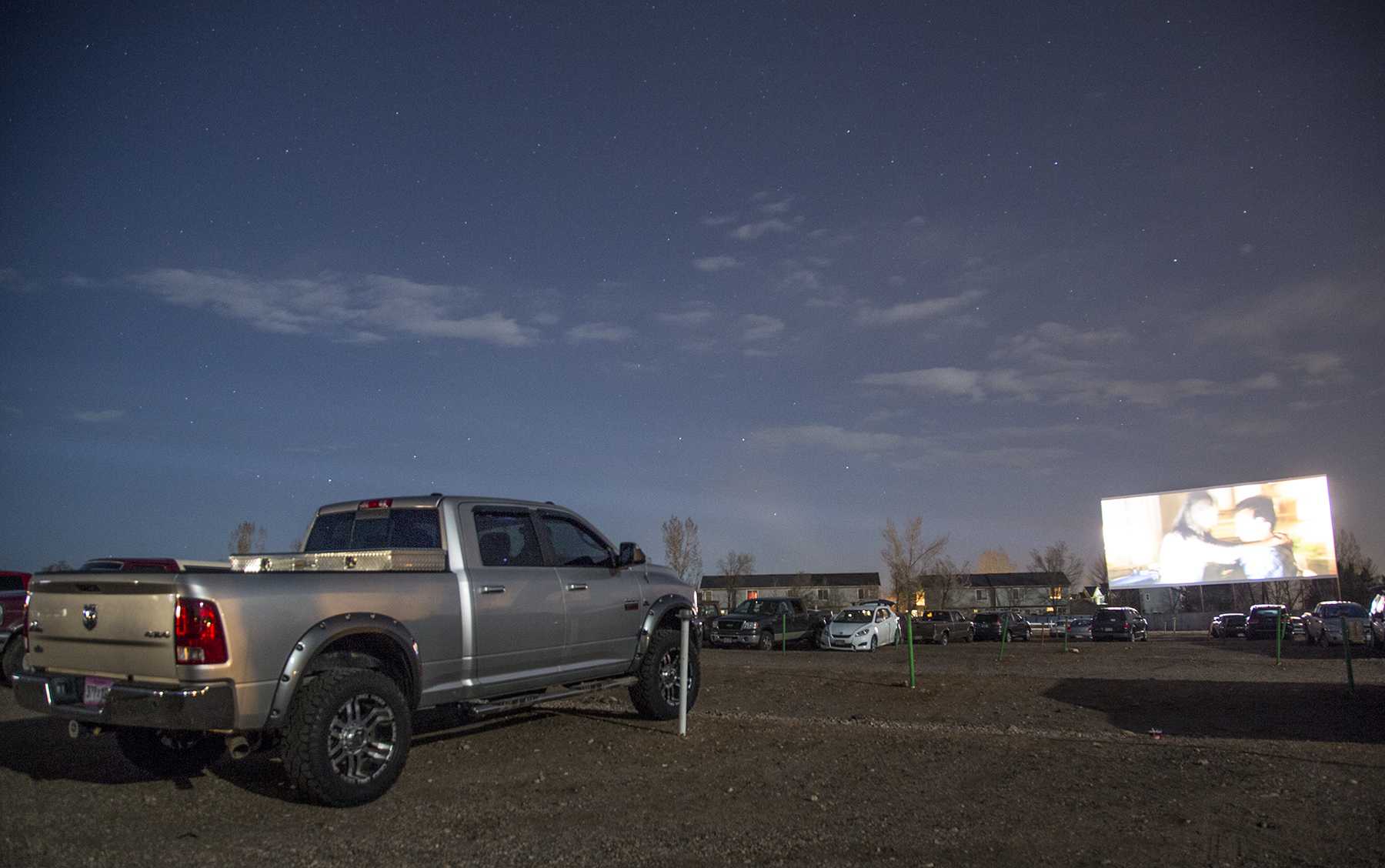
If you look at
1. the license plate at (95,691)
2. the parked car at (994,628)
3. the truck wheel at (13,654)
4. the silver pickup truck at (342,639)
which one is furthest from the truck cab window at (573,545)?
the parked car at (994,628)

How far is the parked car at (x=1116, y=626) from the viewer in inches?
1517

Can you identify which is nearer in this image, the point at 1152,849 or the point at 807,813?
the point at 1152,849

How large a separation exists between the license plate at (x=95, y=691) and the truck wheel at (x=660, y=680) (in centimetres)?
420

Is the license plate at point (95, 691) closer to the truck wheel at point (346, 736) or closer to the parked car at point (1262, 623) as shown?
the truck wheel at point (346, 736)

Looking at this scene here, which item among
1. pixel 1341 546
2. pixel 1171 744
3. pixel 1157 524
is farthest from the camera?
pixel 1341 546

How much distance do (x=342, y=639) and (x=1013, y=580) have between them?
→ 370 ft

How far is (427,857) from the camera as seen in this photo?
4.62 m

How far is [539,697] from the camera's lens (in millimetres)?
7055

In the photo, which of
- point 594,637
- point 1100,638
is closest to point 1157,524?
point 1100,638

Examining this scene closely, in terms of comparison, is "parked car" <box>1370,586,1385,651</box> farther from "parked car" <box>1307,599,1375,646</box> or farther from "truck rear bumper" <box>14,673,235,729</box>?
"truck rear bumper" <box>14,673,235,729</box>

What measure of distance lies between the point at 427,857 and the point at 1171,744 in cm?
586

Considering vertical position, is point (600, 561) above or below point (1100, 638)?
above

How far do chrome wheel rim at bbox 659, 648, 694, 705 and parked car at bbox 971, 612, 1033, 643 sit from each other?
32706 mm

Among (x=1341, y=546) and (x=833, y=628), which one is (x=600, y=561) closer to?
(x=833, y=628)
